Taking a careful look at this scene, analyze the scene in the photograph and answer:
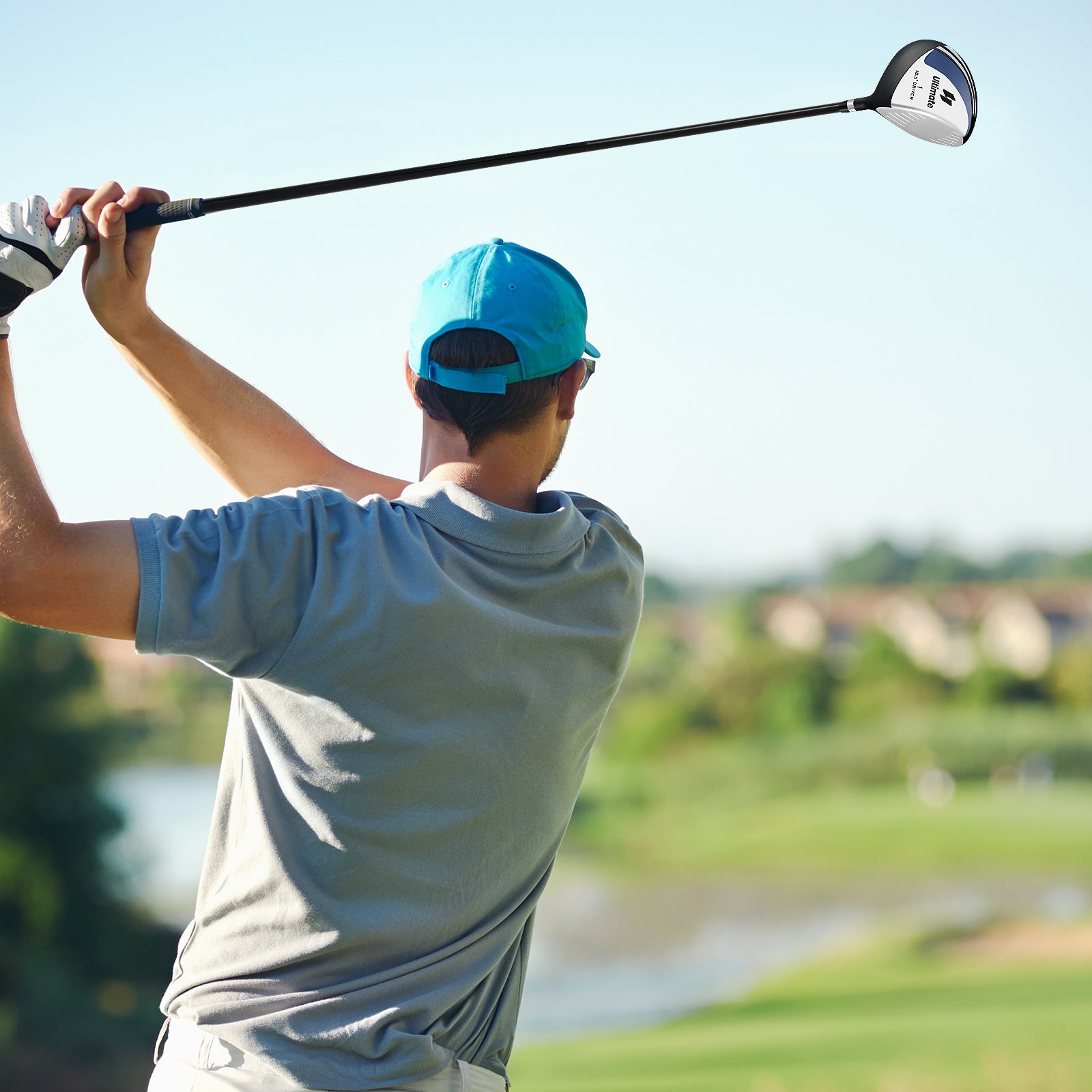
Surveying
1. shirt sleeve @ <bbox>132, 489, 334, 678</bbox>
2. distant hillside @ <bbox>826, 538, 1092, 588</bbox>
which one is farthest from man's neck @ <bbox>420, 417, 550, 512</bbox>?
distant hillside @ <bbox>826, 538, 1092, 588</bbox>

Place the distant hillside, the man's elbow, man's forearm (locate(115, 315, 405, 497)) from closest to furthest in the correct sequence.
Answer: the man's elbow, man's forearm (locate(115, 315, 405, 497)), the distant hillside

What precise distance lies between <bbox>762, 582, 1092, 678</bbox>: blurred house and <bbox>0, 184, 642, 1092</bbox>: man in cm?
2172

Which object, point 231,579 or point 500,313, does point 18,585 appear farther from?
point 500,313

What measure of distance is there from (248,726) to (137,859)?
15.1 m

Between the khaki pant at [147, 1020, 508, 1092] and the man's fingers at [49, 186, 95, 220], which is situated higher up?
the man's fingers at [49, 186, 95, 220]

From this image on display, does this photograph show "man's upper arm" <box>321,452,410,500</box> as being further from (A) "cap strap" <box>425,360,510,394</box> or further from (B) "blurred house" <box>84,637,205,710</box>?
(B) "blurred house" <box>84,637,205,710</box>

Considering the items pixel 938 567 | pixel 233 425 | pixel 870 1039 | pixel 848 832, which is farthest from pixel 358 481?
pixel 938 567

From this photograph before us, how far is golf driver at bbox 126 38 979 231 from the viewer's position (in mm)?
1421

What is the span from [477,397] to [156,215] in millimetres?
358

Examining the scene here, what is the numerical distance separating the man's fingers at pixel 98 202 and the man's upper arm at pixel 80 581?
0.37 meters

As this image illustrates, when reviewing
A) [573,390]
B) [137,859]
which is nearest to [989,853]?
[137,859]

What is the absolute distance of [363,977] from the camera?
1.10 meters

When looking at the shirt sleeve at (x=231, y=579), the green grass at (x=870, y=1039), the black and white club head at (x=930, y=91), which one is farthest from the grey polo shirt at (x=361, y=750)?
the green grass at (x=870, y=1039)

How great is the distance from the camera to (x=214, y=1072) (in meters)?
1.07
